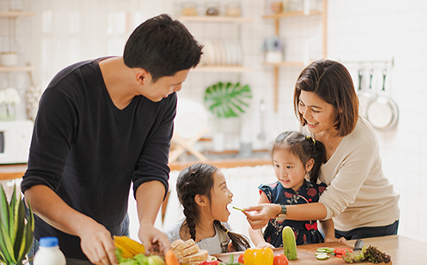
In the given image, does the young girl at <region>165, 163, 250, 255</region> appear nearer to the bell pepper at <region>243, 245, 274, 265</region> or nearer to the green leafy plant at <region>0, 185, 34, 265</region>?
the bell pepper at <region>243, 245, 274, 265</region>

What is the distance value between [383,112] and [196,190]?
1820 mm

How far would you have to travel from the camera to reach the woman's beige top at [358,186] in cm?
200

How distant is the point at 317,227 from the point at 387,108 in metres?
1.50

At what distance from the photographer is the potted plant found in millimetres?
4480

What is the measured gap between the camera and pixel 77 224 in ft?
4.61

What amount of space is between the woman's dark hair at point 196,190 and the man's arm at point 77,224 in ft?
2.37

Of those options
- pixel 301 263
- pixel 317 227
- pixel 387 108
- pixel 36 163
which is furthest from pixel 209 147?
pixel 36 163

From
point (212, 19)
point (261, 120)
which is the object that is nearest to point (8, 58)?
point (212, 19)

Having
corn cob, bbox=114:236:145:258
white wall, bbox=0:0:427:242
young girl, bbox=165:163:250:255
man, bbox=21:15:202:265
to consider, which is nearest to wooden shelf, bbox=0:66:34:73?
white wall, bbox=0:0:427:242

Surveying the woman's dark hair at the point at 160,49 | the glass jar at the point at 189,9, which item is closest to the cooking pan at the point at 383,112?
the glass jar at the point at 189,9

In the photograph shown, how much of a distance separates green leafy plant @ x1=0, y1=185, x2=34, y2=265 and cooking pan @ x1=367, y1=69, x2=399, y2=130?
8.47 feet

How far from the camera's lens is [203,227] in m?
2.10

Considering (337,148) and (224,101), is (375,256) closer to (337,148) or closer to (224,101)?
(337,148)

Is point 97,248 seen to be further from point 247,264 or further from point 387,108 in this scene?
point 387,108
